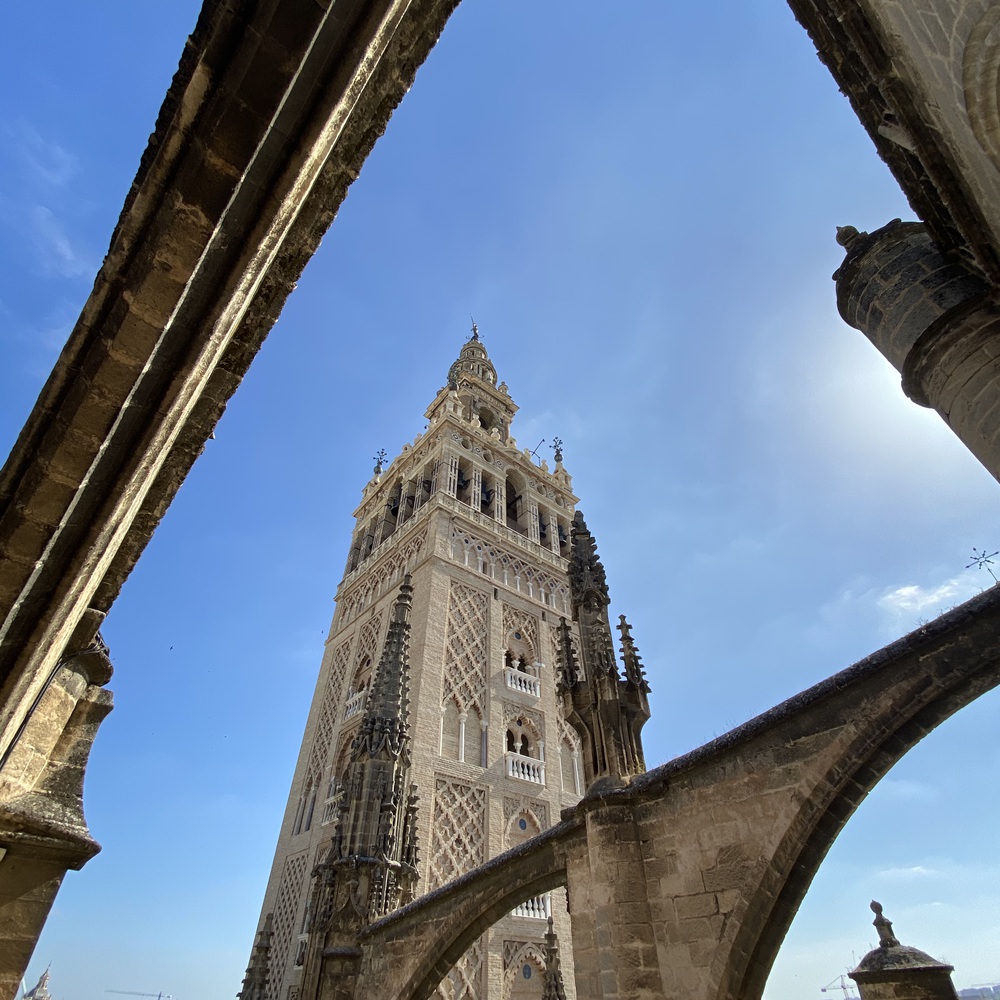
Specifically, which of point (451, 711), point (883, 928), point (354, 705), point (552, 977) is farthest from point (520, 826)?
point (883, 928)

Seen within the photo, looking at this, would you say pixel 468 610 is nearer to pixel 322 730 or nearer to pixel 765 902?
pixel 322 730

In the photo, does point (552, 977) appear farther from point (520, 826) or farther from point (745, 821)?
point (745, 821)

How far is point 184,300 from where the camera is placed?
184 cm

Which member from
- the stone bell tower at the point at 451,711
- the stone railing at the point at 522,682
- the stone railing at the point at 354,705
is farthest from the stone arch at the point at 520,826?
the stone railing at the point at 354,705

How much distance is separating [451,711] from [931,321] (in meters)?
12.2

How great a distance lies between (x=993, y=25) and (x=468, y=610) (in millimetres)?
14271

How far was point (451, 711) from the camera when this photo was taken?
43.7 feet

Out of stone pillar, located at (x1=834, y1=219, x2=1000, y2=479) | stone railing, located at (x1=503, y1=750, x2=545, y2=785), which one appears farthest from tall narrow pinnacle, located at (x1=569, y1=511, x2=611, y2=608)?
stone railing, located at (x1=503, y1=750, x2=545, y2=785)

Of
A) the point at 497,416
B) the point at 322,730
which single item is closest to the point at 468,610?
the point at 322,730

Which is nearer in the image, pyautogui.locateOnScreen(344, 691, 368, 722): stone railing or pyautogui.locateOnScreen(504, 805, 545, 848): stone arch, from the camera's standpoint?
pyautogui.locateOnScreen(504, 805, 545, 848): stone arch

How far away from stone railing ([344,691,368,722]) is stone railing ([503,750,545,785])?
3759 millimetres

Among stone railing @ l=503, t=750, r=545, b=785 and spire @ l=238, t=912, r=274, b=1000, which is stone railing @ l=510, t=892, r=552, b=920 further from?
spire @ l=238, t=912, r=274, b=1000

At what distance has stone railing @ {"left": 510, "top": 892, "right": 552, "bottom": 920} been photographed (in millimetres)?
11367

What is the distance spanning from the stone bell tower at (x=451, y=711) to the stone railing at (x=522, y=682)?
44 millimetres
